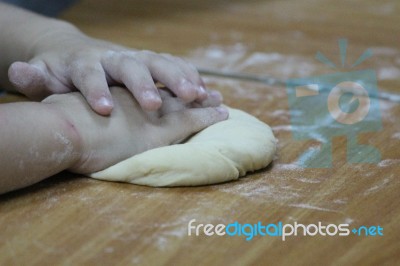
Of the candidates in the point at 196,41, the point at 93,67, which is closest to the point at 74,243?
the point at 93,67

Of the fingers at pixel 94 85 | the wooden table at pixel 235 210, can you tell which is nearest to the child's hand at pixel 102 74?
the fingers at pixel 94 85

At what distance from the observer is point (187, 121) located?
46.5 inches

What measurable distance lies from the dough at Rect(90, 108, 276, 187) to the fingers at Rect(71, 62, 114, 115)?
0.10m

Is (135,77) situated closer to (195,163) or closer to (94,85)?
(94,85)

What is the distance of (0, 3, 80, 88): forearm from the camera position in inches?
56.6

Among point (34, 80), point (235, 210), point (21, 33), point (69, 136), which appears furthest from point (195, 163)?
point (21, 33)

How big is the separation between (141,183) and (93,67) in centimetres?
23

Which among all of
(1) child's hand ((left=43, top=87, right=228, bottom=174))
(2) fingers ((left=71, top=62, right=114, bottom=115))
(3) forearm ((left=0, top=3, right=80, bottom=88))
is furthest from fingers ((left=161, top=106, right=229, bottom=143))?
(3) forearm ((left=0, top=3, right=80, bottom=88))

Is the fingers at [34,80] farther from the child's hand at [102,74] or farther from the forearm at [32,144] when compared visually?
the forearm at [32,144]

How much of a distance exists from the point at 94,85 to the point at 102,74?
0.04m

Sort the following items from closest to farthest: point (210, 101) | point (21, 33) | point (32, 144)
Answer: point (32, 144) → point (210, 101) → point (21, 33)

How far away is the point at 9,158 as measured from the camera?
3.36 ft

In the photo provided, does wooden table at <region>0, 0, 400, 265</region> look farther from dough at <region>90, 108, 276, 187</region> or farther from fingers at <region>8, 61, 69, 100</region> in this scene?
fingers at <region>8, 61, 69, 100</region>

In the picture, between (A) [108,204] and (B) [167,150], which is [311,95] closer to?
(B) [167,150]
